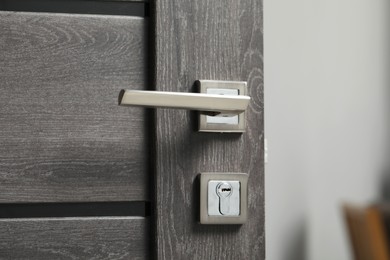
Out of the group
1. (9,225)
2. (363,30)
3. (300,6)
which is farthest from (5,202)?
(363,30)

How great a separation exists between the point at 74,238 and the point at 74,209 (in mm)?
35

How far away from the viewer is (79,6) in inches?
34.7

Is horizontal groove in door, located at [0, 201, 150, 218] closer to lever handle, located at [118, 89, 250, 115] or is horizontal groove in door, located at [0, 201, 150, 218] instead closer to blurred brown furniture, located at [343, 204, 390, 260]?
lever handle, located at [118, 89, 250, 115]

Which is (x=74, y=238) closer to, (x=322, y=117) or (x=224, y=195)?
(x=224, y=195)

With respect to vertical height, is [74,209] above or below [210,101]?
below

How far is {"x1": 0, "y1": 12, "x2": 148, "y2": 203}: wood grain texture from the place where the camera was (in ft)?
2.78

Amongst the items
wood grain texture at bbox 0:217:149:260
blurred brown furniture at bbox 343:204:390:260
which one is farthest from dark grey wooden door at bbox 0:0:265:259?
blurred brown furniture at bbox 343:204:390:260

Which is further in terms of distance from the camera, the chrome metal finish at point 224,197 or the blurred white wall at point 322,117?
the blurred white wall at point 322,117

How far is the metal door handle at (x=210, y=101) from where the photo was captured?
81cm

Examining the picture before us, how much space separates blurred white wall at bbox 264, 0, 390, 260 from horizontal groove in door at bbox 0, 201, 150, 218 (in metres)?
0.58

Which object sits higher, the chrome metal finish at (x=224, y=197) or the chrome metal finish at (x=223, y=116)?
the chrome metal finish at (x=223, y=116)

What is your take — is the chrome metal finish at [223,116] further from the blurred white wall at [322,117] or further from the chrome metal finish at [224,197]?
the blurred white wall at [322,117]

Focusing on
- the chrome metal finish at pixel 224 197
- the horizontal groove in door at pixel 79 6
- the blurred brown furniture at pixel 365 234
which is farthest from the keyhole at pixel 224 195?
the blurred brown furniture at pixel 365 234

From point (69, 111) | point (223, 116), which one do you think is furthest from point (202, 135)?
point (69, 111)
